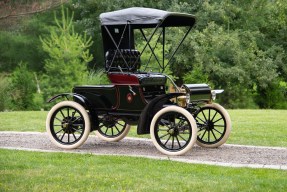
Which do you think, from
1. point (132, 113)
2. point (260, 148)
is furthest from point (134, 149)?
point (260, 148)

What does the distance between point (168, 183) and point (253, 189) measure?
97 cm

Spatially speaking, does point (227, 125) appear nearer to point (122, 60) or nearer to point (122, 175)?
point (122, 60)

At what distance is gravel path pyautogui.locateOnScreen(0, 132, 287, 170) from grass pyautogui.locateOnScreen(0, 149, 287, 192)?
540 mm

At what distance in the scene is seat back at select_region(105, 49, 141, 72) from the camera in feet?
33.1

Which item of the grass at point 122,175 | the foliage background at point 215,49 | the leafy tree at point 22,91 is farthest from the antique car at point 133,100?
the leafy tree at point 22,91

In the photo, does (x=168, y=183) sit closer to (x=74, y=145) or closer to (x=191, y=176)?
(x=191, y=176)

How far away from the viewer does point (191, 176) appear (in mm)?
7375

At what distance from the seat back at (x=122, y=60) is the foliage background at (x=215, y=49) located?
1296 cm

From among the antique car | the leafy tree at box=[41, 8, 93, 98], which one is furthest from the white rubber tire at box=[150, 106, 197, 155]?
the leafy tree at box=[41, 8, 93, 98]

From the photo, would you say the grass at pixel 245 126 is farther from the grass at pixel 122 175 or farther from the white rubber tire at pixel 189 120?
the grass at pixel 122 175

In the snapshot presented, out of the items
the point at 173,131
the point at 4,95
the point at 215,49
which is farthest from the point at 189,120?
the point at 215,49

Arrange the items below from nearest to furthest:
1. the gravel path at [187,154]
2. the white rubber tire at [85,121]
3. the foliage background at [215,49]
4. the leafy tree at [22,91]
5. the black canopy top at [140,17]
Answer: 1. the gravel path at [187,154]
2. the black canopy top at [140,17]
3. the white rubber tire at [85,121]
4. the leafy tree at [22,91]
5. the foliage background at [215,49]

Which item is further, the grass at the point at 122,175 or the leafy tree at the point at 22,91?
the leafy tree at the point at 22,91

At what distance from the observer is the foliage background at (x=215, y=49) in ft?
84.8
